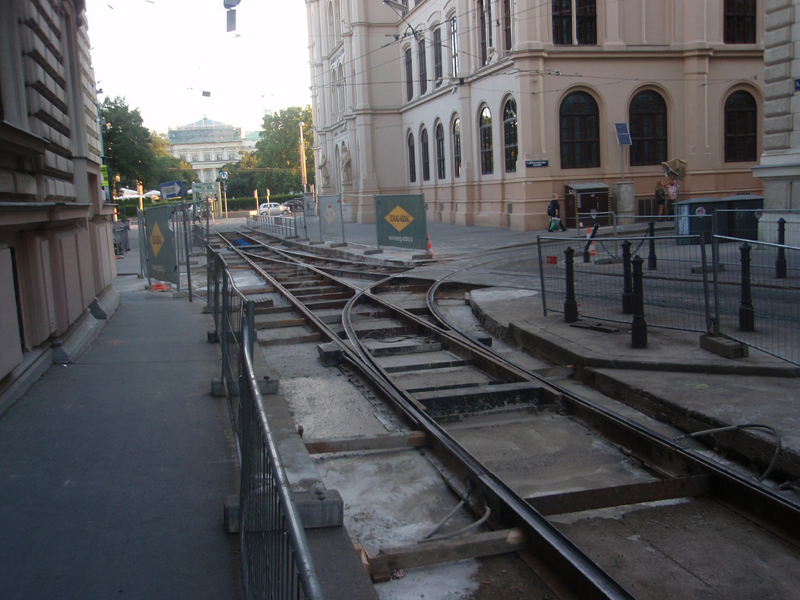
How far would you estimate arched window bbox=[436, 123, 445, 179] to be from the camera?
1526 inches

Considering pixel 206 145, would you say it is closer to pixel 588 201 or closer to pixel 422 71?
pixel 422 71

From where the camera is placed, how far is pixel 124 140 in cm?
4391

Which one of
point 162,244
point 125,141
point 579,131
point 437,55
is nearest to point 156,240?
point 162,244

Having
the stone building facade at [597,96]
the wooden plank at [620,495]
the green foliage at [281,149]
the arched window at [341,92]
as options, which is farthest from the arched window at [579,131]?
the green foliage at [281,149]

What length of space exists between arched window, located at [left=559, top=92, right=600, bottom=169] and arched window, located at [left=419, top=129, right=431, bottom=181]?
13.0 metres

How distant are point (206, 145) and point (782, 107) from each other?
12653 centimetres

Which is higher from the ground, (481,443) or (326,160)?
(326,160)

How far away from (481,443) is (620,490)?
1.52 m

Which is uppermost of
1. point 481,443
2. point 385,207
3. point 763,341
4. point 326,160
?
point 326,160

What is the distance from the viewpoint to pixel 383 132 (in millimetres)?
45344

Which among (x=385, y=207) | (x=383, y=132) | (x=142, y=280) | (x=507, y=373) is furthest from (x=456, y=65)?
(x=507, y=373)

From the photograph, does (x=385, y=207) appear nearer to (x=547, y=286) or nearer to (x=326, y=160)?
(x=547, y=286)

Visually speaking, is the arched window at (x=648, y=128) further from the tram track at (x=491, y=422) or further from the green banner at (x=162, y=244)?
the green banner at (x=162, y=244)

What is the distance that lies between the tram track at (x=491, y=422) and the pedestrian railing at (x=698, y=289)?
165 centimetres
